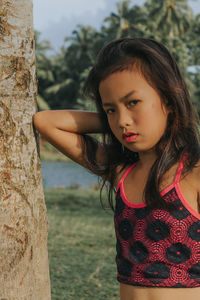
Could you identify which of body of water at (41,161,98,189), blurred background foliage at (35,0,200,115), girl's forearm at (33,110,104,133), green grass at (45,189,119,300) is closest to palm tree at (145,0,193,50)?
blurred background foliage at (35,0,200,115)

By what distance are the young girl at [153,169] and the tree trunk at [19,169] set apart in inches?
5.1

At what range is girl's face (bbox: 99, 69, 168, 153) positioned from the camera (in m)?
1.48

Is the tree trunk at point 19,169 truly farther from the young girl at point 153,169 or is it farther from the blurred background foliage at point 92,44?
the blurred background foliage at point 92,44

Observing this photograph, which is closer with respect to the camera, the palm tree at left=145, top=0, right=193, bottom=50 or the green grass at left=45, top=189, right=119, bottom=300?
the green grass at left=45, top=189, right=119, bottom=300

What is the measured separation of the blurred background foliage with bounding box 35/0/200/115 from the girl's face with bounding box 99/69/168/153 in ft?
83.9

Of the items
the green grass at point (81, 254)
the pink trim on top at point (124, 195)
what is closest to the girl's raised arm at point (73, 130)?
the pink trim on top at point (124, 195)

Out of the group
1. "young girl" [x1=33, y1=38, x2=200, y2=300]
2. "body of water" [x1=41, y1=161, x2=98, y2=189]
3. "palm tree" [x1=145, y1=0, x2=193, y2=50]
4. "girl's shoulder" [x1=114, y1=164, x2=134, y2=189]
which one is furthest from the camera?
"palm tree" [x1=145, y1=0, x2=193, y2=50]

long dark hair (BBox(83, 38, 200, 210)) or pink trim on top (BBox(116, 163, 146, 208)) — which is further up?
long dark hair (BBox(83, 38, 200, 210))

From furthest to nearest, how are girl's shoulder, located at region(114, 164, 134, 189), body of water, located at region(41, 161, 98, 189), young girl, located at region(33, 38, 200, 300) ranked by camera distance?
body of water, located at region(41, 161, 98, 189) < girl's shoulder, located at region(114, 164, 134, 189) < young girl, located at region(33, 38, 200, 300)

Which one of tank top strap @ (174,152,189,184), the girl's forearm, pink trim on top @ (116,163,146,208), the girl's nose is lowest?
pink trim on top @ (116,163,146,208)

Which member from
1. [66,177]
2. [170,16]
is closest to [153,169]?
[66,177]

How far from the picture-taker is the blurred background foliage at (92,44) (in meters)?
28.8

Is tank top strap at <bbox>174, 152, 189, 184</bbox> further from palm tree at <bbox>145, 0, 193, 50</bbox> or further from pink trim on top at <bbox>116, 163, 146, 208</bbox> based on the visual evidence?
palm tree at <bbox>145, 0, 193, 50</bbox>

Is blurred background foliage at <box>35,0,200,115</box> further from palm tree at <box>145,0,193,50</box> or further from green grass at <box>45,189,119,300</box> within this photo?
green grass at <box>45,189,119,300</box>
